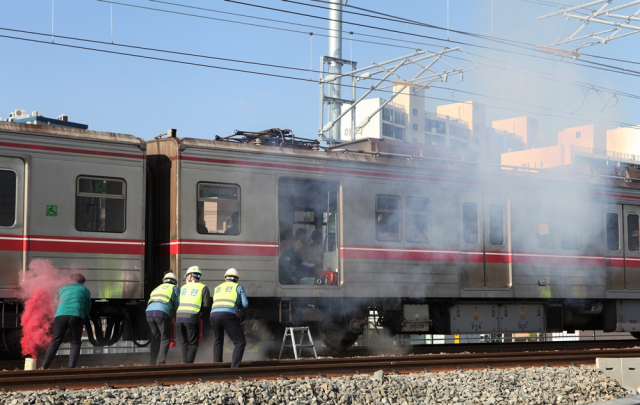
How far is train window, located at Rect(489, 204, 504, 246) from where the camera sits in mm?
16078

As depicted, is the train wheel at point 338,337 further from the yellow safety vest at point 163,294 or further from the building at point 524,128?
the building at point 524,128

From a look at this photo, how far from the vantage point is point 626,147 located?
78188mm

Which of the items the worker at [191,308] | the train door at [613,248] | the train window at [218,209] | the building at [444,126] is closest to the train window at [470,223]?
the train door at [613,248]

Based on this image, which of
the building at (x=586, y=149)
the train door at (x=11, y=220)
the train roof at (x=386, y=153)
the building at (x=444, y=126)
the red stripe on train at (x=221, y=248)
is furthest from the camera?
the building at (x=444, y=126)

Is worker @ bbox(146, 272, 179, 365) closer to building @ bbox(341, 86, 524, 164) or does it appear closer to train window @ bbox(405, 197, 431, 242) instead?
train window @ bbox(405, 197, 431, 242)

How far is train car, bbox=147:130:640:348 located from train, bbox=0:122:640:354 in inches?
1.3

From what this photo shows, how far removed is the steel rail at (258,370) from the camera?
29.3 feet

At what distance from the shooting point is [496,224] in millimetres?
16188

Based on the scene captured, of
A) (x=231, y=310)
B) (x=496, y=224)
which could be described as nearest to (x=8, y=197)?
(x=231, y=310)

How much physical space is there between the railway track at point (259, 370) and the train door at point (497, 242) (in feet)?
8.22

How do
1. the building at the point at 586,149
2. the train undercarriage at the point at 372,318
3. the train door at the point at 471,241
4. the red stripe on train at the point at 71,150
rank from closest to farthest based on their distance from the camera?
the red stripe on train at the point at 71,150, the train undercarriage at the point at 372,318, the train door at the point at 471,241, the building at the point at 586,149

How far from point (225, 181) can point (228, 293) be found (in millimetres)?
2734

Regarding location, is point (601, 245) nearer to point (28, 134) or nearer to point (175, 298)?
point (175, 298)

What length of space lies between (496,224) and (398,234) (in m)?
2.61
